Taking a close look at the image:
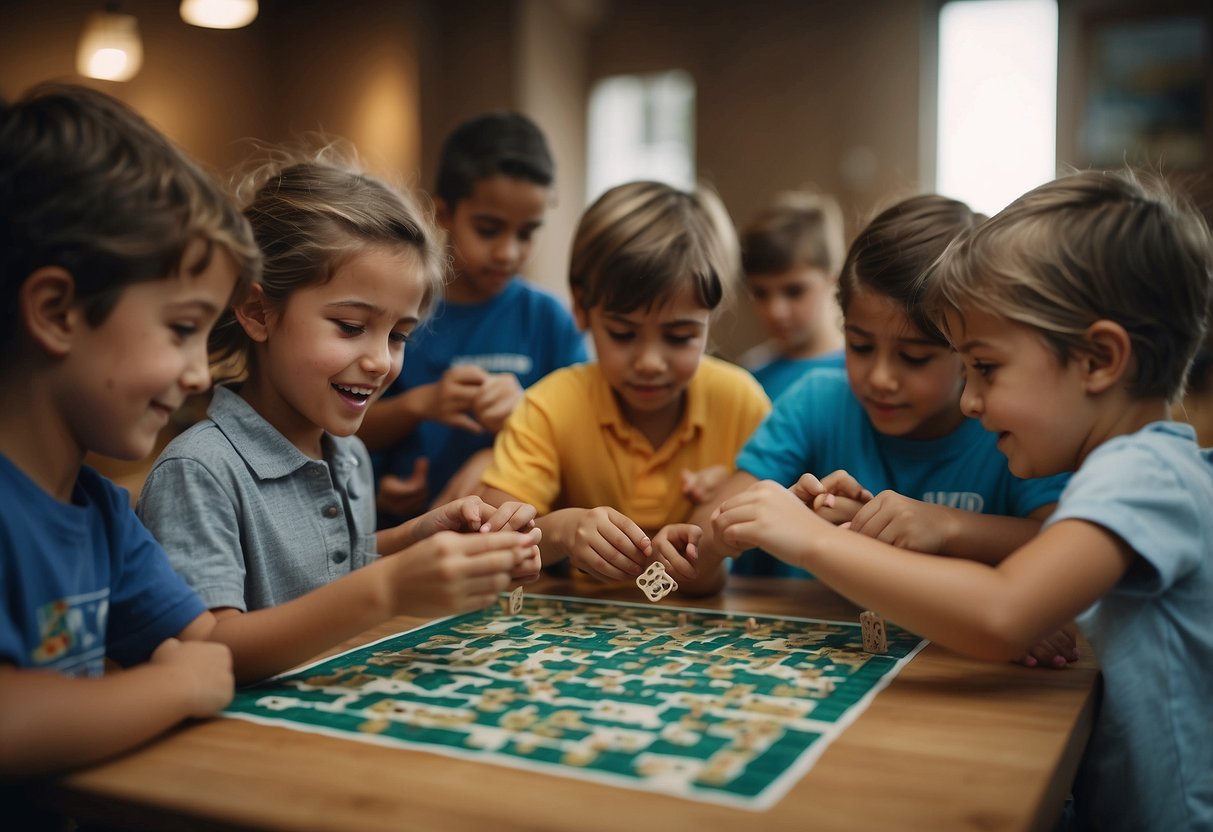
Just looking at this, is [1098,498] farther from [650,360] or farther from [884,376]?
[650,360]

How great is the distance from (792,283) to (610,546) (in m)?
1.60

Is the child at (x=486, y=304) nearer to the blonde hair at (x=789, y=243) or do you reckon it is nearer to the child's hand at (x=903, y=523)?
the blonde hair at (x=789, y=243)

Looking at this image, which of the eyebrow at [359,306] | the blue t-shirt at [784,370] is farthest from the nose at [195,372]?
the blue t-shirt at [784,370]

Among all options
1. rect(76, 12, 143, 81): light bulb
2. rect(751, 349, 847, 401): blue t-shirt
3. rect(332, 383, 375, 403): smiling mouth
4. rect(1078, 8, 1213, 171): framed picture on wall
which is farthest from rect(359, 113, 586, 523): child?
rect(1078, 8, 1213, 171): framed picture on wall

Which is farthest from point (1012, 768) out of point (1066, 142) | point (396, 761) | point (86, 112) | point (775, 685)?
point (1066, 142)

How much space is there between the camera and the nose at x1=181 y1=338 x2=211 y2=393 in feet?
3.27

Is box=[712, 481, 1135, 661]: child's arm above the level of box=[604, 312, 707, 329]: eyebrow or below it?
below

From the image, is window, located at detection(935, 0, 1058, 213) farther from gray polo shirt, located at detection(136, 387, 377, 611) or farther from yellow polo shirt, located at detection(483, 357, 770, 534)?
gray polo shirt, located at detection(136, 387, 377, 611)

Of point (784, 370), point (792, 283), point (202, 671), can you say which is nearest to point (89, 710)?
point (202, 671)

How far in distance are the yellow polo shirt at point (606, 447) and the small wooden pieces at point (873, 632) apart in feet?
1.90

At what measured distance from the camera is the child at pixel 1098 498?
102 centimetres

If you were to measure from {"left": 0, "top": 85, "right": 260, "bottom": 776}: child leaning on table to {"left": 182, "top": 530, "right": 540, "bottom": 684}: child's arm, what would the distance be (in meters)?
0.06

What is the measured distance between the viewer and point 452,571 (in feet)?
3.42

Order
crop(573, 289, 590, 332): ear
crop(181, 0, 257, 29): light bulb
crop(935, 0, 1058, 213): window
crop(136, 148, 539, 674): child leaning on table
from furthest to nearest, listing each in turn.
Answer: crop(935, 0, 1058, 213): window
crop(181, 0, 257, 29): light bulb
crop(573, 289, 590, 332): ear
crop(136, 148, 539, 674): child leaning on table
